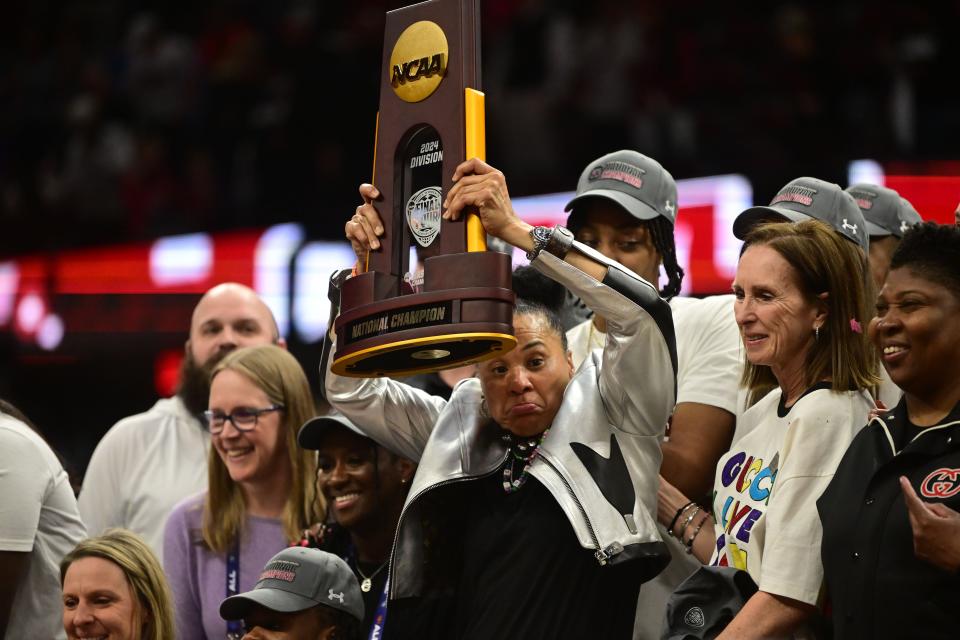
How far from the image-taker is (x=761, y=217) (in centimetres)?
400

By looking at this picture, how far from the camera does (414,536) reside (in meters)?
3.40

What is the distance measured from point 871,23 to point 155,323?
4045 mm

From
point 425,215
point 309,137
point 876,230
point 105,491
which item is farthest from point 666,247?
point 309,137

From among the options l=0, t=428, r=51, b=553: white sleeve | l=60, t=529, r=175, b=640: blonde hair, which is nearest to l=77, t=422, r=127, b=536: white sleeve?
l=0, t=428, r=51, b=553: white sleeve

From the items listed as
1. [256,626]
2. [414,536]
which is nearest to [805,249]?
[414,536]

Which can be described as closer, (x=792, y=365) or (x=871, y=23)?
(x=792, y=365)

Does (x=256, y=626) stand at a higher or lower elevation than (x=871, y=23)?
lower

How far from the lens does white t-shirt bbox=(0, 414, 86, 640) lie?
395cm

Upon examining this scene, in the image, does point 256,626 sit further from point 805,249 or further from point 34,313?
point 34,313

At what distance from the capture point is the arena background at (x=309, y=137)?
280 inches

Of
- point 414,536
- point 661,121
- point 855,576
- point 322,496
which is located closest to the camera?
point 855,576

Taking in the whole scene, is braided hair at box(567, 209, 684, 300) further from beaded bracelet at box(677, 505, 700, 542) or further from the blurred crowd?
the blurred crowd

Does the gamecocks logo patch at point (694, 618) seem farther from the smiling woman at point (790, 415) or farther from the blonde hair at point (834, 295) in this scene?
the blonde hair at point (834, 295)

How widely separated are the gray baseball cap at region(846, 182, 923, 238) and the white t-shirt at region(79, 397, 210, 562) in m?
2.17
